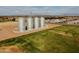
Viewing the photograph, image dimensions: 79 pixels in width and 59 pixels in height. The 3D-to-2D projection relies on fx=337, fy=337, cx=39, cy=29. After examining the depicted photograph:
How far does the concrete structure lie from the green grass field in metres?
0.07

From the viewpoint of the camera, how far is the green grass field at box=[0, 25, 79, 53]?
3160 mm

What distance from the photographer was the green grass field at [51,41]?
10.4ft

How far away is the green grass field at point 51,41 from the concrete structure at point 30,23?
0.22 feet

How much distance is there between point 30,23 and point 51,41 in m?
0.26

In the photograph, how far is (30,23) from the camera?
3.17 meters

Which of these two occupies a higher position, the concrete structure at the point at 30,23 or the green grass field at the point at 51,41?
the concrete structure at the point at 30,23

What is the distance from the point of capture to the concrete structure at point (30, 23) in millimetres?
3156

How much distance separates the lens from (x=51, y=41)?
316cm

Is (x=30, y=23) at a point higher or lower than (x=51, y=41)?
higher

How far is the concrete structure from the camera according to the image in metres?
3.16

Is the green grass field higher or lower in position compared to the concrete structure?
lower

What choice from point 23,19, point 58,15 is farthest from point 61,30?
point 23,19
